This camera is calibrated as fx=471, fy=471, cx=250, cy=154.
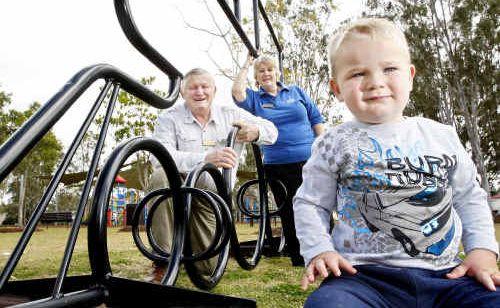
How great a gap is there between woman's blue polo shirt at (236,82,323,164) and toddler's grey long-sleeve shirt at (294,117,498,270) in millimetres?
2373

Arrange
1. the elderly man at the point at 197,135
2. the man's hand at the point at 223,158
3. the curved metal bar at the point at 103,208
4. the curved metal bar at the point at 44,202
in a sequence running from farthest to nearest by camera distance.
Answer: the elderly man at the point at 197,135 < the man's hand at the point at 223,158 < the curved metal bar at the point at 103,208 < the curved metal bar at the point at 44,202

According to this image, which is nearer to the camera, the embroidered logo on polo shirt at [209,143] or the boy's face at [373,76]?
the boy's face at [373,76]

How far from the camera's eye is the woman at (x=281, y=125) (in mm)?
3664

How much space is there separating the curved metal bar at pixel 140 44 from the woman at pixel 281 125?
218 centimetres

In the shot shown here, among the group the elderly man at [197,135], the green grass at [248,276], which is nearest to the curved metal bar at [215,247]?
the green grass at [248,276]

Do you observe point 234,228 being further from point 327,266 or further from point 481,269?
point 481,269

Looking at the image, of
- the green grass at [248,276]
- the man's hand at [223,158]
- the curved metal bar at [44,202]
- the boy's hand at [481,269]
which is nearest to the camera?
the curved metal bar at [44,202]

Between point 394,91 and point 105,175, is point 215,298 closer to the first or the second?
point 105,175

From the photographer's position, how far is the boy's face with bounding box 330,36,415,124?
46.1 inches

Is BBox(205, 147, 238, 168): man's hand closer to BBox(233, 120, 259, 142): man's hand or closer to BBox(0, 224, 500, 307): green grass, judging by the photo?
BBox(233, 120, 259, 142): man's hand

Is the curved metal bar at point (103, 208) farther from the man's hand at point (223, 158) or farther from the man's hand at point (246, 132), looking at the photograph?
the man's hand at point (246, 132)

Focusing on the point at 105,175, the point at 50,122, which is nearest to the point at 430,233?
the point at 105,175

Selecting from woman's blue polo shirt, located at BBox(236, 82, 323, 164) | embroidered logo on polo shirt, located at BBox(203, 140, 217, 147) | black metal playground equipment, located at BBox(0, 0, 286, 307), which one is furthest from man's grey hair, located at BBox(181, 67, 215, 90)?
black metal playground equipment, located at BBox(0, 0, 286, 307)

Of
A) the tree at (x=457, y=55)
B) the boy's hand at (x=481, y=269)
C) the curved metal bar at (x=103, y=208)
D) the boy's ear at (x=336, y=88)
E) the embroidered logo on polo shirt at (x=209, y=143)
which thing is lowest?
the boy's hand at (x=481, y=269)
